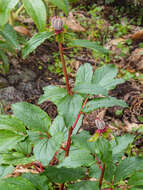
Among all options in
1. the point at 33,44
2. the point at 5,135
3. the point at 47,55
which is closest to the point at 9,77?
the point at 47,55

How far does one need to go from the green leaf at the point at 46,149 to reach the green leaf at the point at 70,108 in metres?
0.12

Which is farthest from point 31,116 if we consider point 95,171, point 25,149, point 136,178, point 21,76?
point 21,76

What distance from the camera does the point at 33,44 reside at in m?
0.69

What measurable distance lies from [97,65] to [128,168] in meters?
1.52

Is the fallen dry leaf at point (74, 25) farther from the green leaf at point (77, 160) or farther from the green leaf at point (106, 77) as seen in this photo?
the green leaf at point (77, 160)

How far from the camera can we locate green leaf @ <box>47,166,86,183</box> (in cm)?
84

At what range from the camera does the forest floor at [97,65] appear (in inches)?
68.4

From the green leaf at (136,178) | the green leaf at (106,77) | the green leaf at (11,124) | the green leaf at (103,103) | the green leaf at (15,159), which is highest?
the green leaf at (106,77)

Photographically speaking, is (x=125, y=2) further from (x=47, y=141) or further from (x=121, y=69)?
(x=47, y=141)

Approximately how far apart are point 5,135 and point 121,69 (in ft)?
5.29

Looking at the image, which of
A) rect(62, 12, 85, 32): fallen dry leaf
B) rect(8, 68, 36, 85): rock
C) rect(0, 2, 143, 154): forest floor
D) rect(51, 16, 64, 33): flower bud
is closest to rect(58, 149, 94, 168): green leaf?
rect(51, 16, 64, 33): flower bud

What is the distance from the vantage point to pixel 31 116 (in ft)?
2.88

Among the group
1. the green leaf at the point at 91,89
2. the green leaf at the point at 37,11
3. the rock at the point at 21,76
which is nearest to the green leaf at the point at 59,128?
the green leaf at the point at 91,89

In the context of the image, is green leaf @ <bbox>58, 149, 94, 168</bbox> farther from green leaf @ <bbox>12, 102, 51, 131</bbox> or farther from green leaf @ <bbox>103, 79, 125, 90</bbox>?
green leaf @ <bbox>103, 79, 125, 90</bbox>
